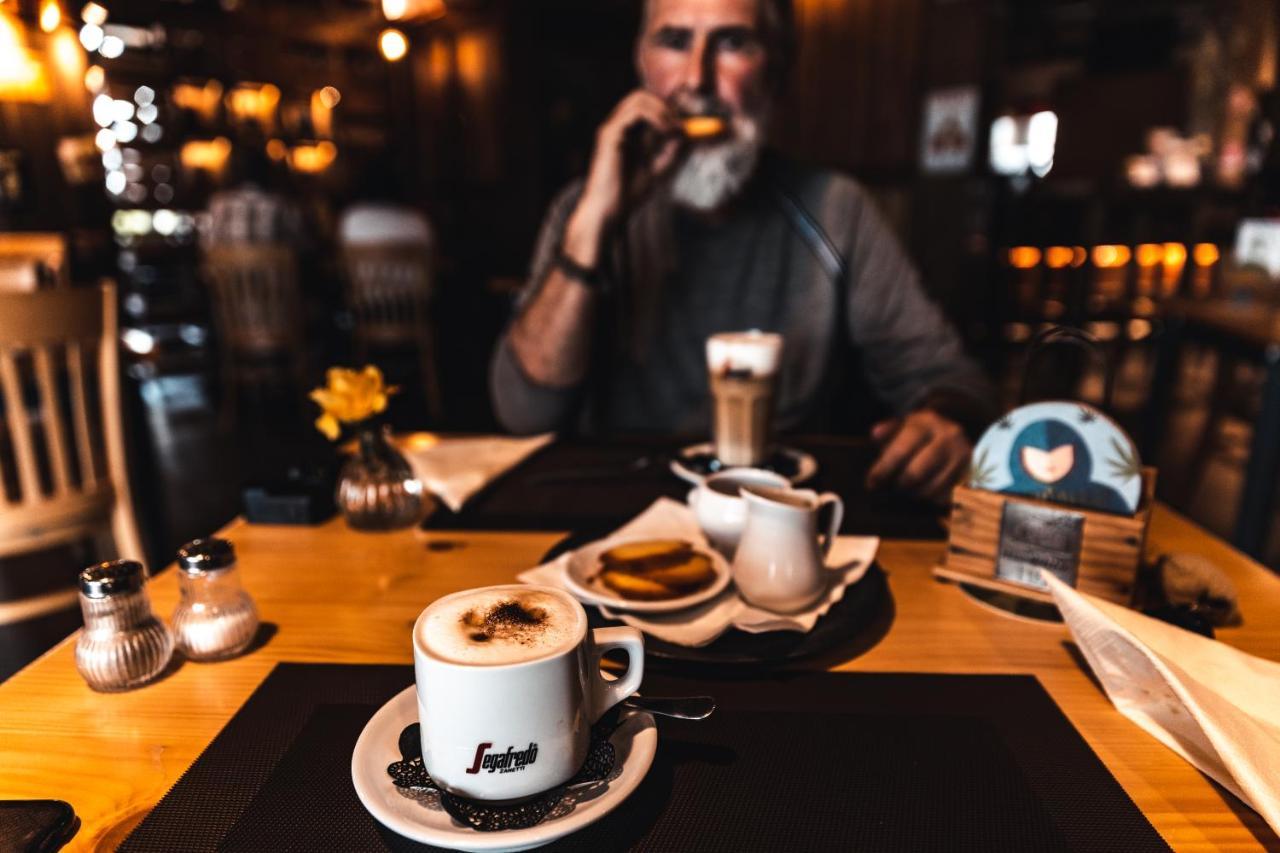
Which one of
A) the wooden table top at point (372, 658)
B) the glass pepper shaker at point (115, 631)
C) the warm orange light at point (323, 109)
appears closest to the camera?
the wooden table top at point (372, 658)

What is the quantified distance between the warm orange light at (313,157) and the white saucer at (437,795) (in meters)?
→ 8.70

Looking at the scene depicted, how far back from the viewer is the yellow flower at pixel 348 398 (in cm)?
101

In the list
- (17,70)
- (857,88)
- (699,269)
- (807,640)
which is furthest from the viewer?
(17,70)

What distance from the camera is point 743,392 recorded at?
47.4 inches

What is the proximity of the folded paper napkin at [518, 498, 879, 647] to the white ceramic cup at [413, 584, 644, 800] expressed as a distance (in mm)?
241

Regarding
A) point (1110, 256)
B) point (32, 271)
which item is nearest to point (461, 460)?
point (32, 271)

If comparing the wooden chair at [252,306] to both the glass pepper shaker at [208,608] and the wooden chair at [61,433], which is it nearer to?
the wooden chair at [61,433]

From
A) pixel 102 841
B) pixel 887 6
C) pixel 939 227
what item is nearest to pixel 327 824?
pixel 102 841

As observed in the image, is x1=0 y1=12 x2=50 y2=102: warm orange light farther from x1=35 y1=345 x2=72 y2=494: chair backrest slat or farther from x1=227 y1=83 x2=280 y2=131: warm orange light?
x1=35 y1=345 x2=72 y2=494: chair backrest slat

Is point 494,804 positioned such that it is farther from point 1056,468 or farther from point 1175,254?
point 1175,254

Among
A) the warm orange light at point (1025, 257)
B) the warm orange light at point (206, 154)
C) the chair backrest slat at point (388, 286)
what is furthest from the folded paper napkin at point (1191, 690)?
the warm orange light at point (206, 154)

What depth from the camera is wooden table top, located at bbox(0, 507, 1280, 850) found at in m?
0.57

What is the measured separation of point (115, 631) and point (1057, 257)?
20.7ft

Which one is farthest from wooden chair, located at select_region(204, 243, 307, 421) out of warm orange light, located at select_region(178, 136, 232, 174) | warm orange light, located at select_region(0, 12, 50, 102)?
warm orange light, located at select_region(178, 136, 232, 174)
